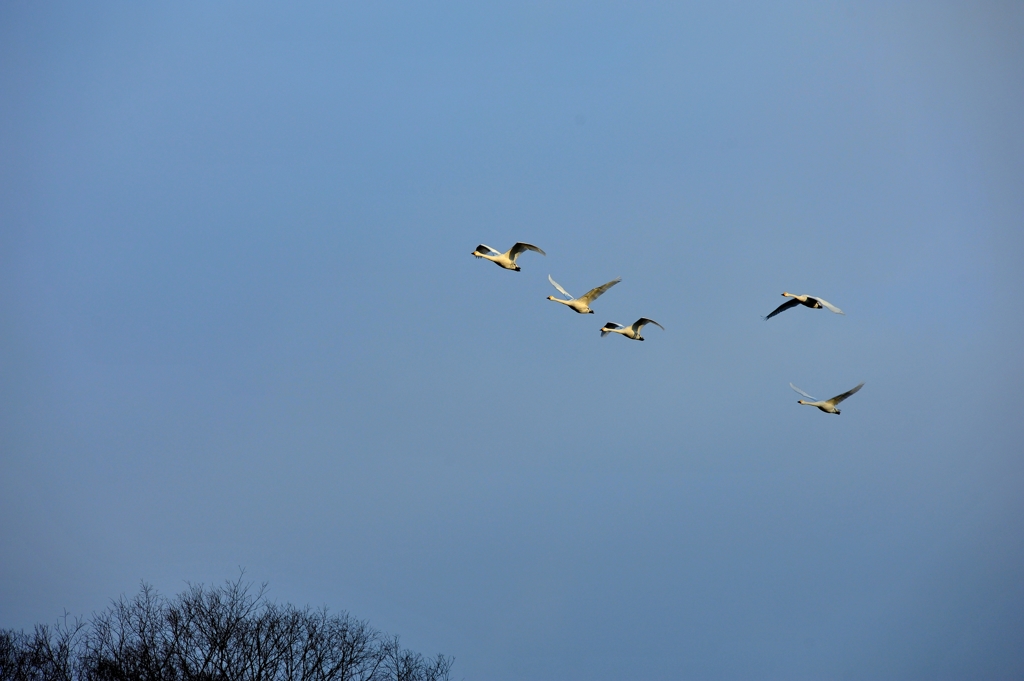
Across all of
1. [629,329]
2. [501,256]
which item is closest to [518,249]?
[501,256]

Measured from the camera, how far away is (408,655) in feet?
142

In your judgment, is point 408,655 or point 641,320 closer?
point 641,320

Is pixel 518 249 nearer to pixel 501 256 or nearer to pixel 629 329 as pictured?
pixel 501 256

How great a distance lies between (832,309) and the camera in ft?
102

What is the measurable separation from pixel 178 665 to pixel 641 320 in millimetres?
21215

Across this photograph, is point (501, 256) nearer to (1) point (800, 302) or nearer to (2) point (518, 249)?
(2) point (518, 249)

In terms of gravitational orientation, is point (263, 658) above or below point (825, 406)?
below

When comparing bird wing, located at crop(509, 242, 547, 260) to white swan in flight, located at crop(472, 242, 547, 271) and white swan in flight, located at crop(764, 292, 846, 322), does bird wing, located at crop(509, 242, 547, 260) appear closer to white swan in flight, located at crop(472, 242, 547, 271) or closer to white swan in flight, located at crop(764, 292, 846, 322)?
white swan in flight, located at crop(472, 242, 547, 271)

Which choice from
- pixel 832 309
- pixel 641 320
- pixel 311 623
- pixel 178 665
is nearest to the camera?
pixel 832 309

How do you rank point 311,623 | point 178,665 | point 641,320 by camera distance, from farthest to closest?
point 311,623 → point 641,320 → point 178,665

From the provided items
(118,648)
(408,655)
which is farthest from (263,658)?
(408,655)

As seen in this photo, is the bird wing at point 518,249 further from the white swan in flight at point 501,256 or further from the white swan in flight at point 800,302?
the white swan in flight at point 800,302

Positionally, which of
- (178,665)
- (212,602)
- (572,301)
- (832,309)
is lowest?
(178,665)

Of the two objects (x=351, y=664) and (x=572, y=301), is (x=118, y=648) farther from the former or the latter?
(x=572, y=301)
